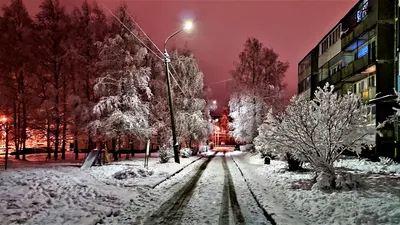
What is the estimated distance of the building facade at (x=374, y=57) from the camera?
25505 mm

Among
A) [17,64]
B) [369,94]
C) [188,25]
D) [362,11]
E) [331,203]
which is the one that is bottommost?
[331,203]

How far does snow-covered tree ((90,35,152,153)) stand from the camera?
26.3m

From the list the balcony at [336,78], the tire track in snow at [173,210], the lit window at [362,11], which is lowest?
the tire track in snow at [173,210]

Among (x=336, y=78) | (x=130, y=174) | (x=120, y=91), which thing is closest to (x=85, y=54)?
(x=120, y=91)

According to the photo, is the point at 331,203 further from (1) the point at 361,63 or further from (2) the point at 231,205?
(1) the point at 361,63

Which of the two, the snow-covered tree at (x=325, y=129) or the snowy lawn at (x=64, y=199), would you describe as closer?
the snowy lawn at (x=64, y=199)

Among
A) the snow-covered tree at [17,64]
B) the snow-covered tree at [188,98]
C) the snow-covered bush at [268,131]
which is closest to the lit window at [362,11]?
the snow-covered bush at [268,131]

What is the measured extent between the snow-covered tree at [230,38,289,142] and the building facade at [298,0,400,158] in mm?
9034

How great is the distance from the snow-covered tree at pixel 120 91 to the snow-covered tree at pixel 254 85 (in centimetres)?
1803

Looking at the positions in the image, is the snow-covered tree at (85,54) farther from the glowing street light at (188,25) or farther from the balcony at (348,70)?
the balcony at (348,70)

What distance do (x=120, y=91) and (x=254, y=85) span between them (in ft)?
68.6

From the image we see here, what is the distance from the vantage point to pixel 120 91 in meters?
27.2

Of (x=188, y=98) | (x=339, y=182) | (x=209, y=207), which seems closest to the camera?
(x=209, y=207)

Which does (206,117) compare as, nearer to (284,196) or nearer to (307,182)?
(307,182)
